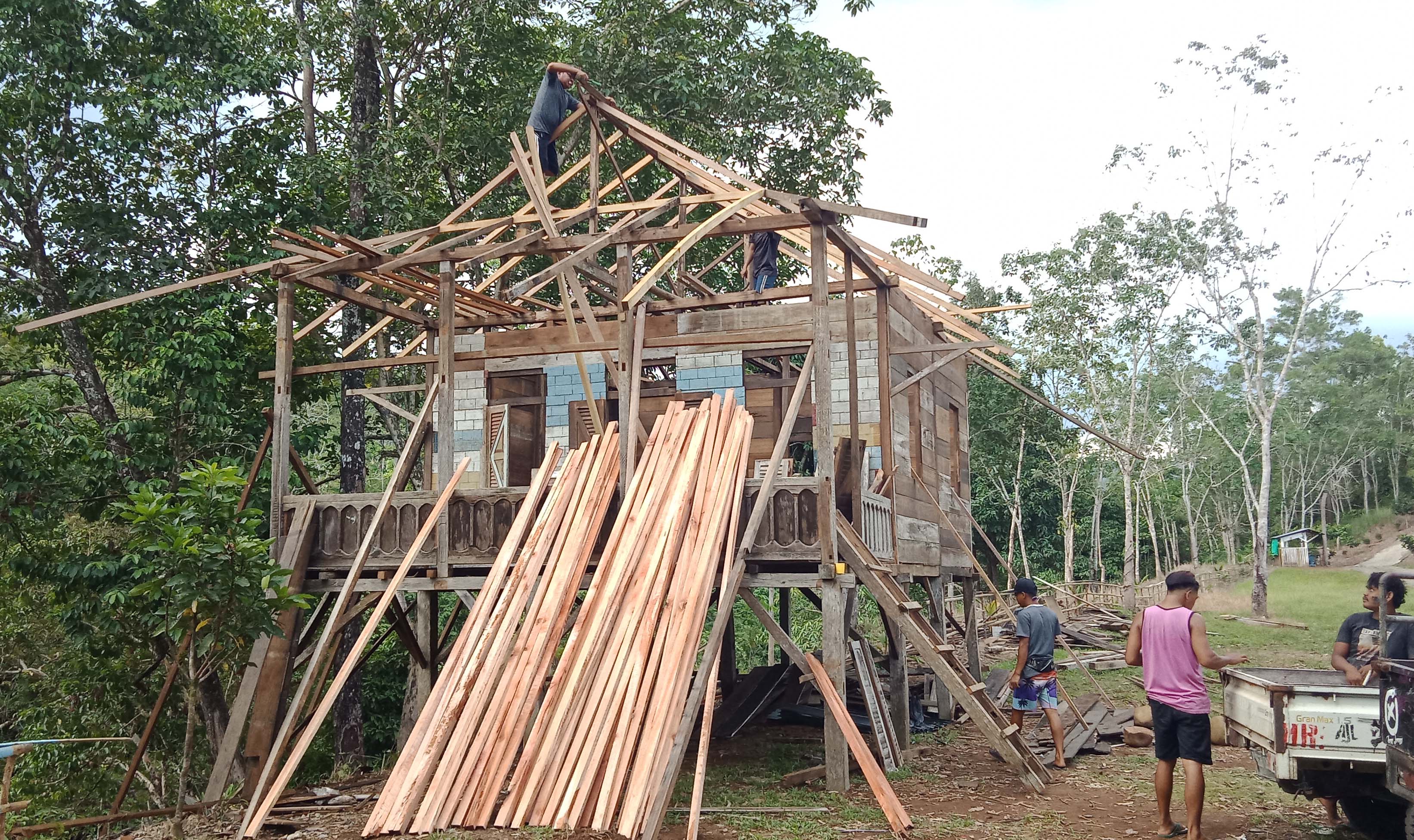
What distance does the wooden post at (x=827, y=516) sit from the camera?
1031 centimetres

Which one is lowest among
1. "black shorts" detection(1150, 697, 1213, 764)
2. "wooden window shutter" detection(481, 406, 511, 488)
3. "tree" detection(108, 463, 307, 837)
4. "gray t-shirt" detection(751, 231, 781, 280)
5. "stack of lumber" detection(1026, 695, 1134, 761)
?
"stack of lumber" detection(1026, 695, 1134, 761)

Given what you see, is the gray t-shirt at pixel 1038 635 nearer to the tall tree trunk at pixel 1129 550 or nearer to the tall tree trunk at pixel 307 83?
the tall tree trunk at pixel 307 83

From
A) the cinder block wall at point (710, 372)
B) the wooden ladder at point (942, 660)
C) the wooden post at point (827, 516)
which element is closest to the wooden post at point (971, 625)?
the cinder block wall at point (710, 372)

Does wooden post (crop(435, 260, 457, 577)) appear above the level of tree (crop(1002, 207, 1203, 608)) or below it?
below

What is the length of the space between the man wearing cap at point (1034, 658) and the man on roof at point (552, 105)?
6.75 m

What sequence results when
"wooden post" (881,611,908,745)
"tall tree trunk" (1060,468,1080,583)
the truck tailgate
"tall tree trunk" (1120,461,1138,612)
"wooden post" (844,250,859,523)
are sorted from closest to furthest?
the truck tailgate
"wooden post" (844,250,859,523)
"wooden post" (881,611,908,745)
"tall tree trunk" (1120,461,1138,612)
"tall tree trunk" (1060,468,1080,583)

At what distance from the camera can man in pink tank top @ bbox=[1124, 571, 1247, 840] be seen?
725 centimetres

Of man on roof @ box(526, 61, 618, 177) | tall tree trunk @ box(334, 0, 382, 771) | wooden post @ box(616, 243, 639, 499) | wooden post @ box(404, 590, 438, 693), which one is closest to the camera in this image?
wooden post @ box(616, 243, 639, 499)

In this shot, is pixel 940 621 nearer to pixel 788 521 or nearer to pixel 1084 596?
pixel 788 521

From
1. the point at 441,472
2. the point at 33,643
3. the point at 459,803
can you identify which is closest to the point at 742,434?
the point at 441,472

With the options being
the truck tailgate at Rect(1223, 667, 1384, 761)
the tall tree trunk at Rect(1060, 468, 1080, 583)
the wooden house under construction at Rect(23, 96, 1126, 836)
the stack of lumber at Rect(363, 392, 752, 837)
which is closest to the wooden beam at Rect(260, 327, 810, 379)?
the wooden house under construction at Rect(23, 96, 1126, 836)

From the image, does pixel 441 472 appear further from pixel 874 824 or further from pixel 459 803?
pixel 874 824

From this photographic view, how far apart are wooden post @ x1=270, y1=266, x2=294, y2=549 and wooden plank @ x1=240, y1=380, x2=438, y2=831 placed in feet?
0.65

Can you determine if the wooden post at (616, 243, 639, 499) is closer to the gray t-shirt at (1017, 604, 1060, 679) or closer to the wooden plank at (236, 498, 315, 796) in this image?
the wooden plank at (236, 498, 315, 796)
